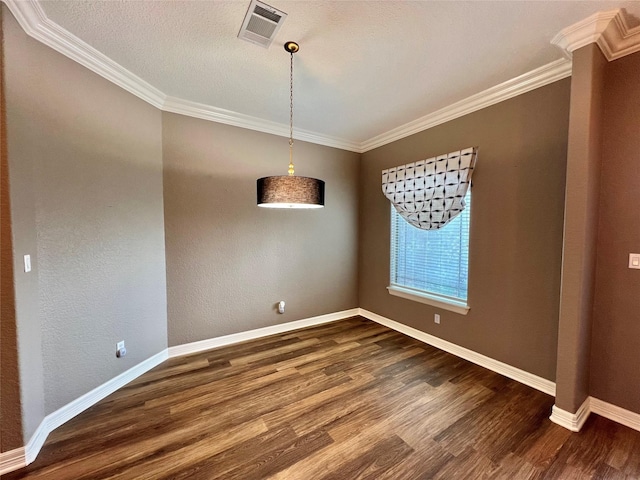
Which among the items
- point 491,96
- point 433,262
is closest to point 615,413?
point 433,262

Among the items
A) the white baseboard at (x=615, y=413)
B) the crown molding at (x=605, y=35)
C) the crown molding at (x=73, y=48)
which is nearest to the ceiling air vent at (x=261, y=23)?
the crown molding at (x=73, y=48)

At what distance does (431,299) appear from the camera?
10.5ft

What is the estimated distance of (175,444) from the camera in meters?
1.71

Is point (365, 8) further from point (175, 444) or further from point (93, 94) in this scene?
point (175, 444)

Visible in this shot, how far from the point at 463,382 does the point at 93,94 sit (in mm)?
4097

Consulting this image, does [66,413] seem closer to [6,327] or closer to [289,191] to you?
[6,327]

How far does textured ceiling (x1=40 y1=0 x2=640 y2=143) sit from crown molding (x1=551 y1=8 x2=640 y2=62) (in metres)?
0.05

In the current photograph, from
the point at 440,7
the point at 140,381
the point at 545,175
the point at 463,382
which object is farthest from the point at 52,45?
the point at 463,382

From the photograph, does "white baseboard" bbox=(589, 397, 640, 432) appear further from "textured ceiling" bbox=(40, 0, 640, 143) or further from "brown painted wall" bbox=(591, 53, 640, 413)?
"textured ceiling" bbox=(40, 0, 640, 143)

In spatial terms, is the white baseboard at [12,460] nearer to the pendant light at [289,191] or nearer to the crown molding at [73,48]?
the pendant light at [289,191]

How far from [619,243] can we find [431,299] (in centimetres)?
170

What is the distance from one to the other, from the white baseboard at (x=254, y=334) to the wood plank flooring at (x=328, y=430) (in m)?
0.25

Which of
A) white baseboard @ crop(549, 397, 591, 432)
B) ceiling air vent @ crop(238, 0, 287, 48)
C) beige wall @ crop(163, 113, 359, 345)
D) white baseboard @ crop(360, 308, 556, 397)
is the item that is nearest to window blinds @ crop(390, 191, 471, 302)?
white baseboard @ crop(360, 308, 556, 397)

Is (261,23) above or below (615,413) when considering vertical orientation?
above
